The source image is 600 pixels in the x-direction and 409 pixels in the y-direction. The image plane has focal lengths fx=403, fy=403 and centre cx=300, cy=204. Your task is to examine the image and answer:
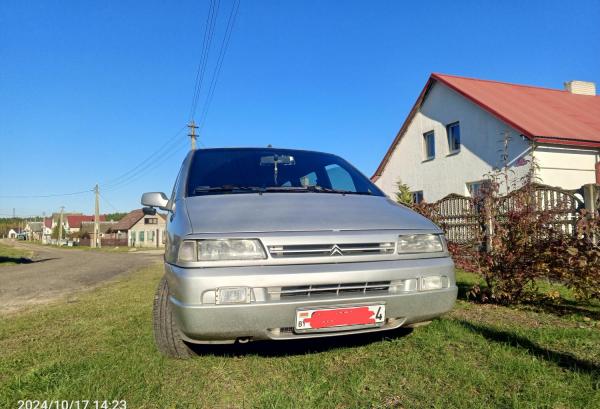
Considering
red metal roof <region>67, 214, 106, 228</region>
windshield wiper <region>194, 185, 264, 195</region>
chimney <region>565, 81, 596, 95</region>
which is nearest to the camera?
windshield wiper <region>194, 185, 264, 195</region>

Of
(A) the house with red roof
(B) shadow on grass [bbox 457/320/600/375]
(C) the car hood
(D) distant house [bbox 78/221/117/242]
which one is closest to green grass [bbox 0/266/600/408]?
(B) shadow on grass [bbox 457/320/600/375]

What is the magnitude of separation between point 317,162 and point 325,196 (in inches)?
35.4

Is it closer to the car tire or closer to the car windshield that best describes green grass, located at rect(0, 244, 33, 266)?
the car windshield

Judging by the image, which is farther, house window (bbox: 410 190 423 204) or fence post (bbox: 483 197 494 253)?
house window (bbox: 410 190 423 204)

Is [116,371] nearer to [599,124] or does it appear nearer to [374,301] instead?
[374,301]

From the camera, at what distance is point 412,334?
130 inches

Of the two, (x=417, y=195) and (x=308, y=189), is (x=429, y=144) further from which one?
(x=308, y=189)

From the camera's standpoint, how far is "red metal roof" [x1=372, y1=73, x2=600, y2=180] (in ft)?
40.0

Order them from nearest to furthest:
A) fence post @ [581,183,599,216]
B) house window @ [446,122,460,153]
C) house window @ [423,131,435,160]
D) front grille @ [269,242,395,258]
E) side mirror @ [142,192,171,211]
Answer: front grille @ [269,242,395,258] → side mirror @ [142,192,171,211] → fence post @ [581,183,599,216] → house window @ [446,122,460,153] → house window @ [423,131,435,160]

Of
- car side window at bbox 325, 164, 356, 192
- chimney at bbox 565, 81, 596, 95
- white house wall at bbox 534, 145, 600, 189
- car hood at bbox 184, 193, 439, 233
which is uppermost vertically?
chimney at bbox 565, 81, 596, 95

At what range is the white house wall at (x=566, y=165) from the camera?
1211 centimetres

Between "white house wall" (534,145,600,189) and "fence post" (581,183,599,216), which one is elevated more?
"white house wall" (534,145,600,189)

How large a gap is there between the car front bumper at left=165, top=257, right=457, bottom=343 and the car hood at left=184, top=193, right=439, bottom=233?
28 centimetres

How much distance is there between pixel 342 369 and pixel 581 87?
2106 centimetres
